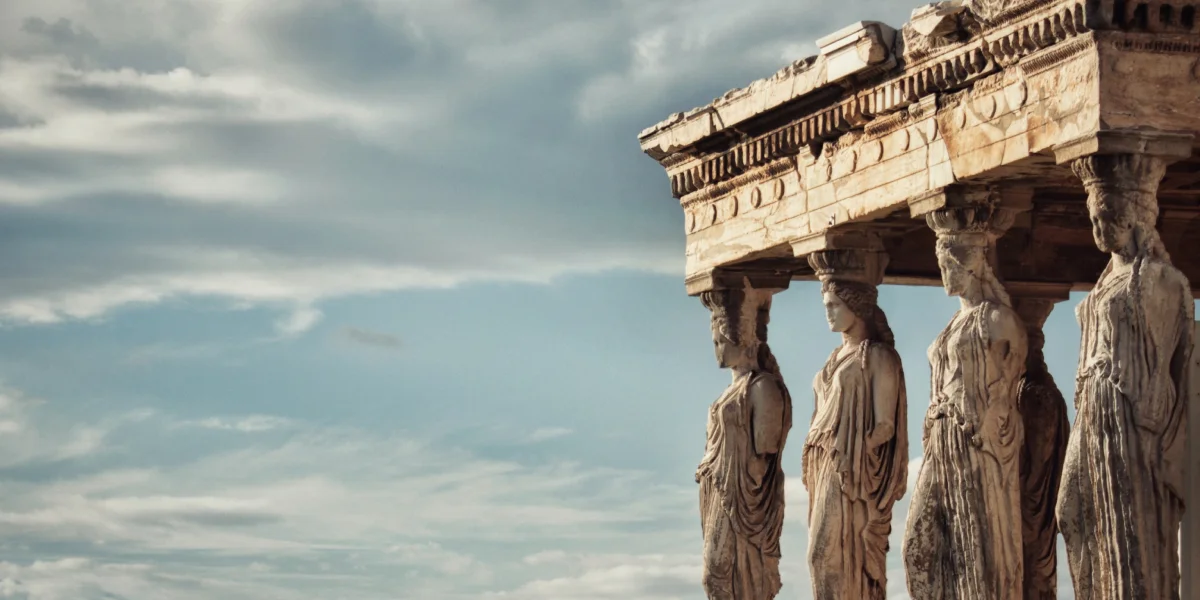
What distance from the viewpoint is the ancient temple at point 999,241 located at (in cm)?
1895

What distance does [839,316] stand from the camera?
22.3 meters

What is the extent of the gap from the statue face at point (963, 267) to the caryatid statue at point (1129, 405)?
5.01 feet

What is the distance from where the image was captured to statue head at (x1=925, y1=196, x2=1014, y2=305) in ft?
67.7

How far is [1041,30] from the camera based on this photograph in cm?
1947

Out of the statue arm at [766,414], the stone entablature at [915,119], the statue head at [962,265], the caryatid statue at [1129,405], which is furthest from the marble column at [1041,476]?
the caryatid statue at [1129,405]

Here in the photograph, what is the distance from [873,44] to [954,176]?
4.10 feet

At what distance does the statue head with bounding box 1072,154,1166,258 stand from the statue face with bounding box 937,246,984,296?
5.27 feet

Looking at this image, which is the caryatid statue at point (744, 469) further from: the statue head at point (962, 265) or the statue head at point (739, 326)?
the statue head at point (962, 265)

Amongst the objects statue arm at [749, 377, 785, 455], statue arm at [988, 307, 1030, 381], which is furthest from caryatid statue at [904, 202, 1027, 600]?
statue arm at [749, 377, 785, 455]

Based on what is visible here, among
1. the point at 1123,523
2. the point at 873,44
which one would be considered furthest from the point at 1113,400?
the point at 873,44

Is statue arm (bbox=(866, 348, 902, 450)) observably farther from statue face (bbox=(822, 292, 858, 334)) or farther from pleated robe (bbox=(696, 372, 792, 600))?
pleated robe (bbox=(696, 372, 792, 600))

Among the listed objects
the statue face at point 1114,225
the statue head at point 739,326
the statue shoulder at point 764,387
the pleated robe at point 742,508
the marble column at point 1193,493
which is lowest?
the marble column at point 1193,493

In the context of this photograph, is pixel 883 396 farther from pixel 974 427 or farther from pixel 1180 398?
pixel 1180 398

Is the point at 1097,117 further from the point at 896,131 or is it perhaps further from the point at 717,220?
the point at 717,220
